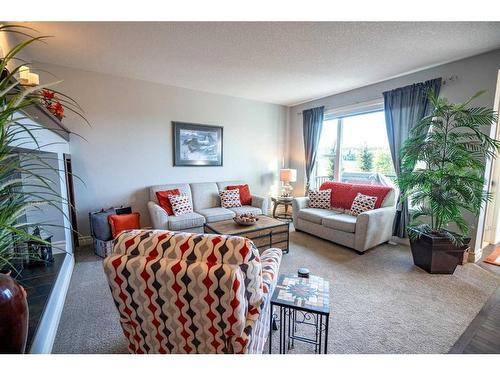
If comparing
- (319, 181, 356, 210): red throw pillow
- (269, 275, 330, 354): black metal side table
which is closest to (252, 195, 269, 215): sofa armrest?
(319, 181, 356, 210): red throw pillow

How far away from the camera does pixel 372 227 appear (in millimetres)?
2898

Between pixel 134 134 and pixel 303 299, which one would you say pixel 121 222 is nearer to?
pixel 134 134

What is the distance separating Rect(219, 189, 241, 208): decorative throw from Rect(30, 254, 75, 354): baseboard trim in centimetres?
228

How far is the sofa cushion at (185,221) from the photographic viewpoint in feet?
10.3

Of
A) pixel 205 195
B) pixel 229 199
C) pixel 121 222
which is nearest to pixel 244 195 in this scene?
pixel 229 199

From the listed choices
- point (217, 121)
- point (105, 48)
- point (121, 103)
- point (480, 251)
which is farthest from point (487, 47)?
point (121, 103)

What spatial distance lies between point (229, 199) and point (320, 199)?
158 centimetres

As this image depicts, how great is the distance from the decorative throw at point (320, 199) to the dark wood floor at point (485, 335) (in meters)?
2.25

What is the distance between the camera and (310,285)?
1.42m

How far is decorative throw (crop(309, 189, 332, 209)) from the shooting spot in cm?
380

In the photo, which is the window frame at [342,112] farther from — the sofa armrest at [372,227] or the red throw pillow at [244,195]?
the red throw pillow at [244,195]

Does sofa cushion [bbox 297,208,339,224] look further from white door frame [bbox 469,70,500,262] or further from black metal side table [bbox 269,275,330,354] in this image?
black metal side table [bbox 269,275,330,354]

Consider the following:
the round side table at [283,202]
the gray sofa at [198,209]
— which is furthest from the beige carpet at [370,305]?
the round side table at [283,202]
